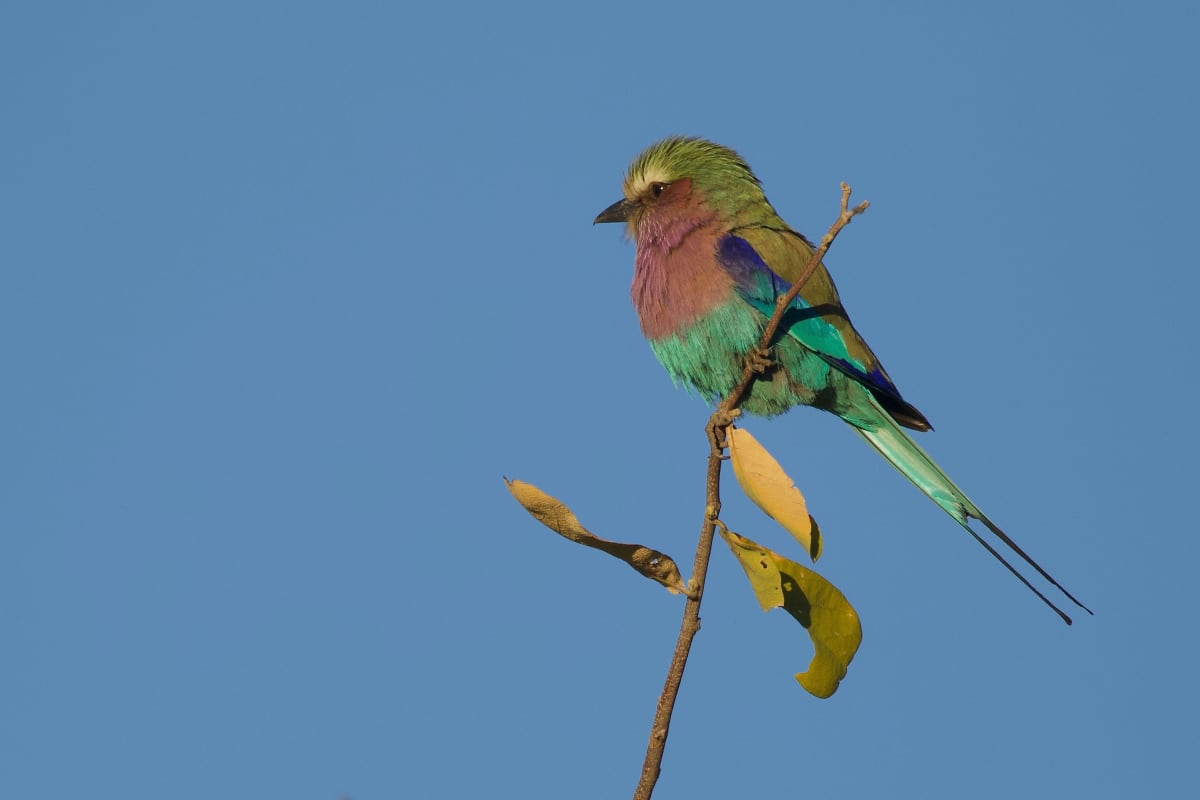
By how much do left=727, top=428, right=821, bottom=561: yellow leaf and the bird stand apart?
1.67m

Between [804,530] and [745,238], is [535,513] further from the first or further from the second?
[745,238]

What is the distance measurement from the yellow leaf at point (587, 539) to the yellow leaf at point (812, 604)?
205 millimetres

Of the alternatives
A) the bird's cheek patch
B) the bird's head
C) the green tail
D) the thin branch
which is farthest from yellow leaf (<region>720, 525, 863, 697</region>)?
the bird's cheek patch

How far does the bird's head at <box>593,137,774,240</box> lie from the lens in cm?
522

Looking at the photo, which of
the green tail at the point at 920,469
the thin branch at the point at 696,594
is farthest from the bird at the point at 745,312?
the thin branch at the point at 696,594

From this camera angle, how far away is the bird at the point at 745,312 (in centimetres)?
476

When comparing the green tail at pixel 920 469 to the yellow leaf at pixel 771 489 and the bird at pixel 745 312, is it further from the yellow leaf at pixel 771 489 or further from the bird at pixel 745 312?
the yellow leaf at pixel 771 489

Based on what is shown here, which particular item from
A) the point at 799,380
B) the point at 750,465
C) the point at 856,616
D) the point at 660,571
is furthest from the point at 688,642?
the point at 799,380

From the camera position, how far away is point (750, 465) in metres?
2.98

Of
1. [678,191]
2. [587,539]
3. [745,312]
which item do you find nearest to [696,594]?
[587,539]

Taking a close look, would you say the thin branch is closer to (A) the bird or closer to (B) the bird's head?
(A) the bird

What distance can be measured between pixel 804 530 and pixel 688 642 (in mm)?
696

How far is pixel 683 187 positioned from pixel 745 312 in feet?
2.70

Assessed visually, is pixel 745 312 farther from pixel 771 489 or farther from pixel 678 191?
pixel 771 489
